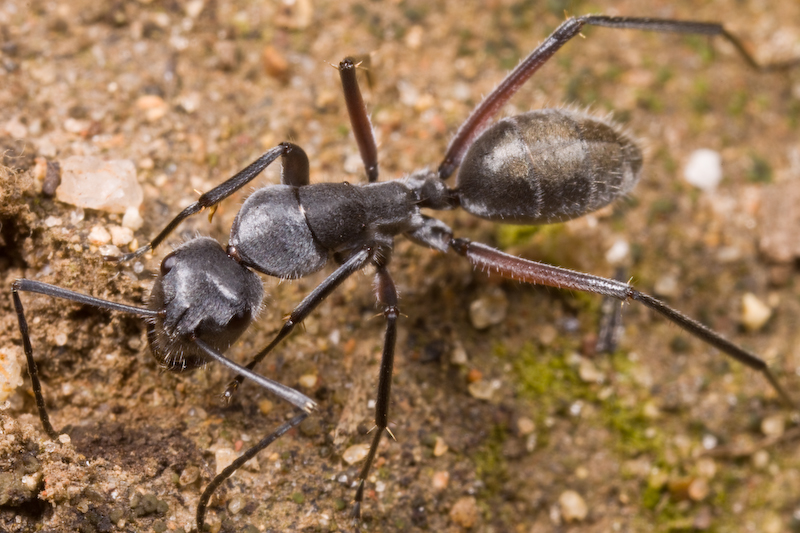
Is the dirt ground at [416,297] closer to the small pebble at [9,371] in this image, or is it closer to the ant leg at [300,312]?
the small pebble at [9,371]

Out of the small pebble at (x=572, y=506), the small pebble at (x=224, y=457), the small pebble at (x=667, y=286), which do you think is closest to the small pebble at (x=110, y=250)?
the small pebble at (x=224, y=457)

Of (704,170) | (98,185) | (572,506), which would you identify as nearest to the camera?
(98,185)

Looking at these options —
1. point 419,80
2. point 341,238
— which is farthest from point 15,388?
point 419,80

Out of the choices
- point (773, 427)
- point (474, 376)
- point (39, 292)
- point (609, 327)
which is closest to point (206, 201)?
point (39, 292)

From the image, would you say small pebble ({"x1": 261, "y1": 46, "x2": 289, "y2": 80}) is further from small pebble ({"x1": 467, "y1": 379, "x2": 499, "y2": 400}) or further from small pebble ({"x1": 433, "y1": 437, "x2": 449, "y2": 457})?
small pebble ({"x1": 433, "y1": 437, "x2": 449, "y2": 457})

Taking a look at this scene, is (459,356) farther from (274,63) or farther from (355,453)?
(274,63)

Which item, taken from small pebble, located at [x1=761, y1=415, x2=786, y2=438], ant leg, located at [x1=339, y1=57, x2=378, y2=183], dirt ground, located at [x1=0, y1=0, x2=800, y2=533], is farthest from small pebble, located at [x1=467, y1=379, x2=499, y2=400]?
small pebble, located at [x1=761, y1=415, x2=786, y2=438]
